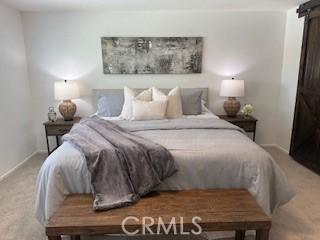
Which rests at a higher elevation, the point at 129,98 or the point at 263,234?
the point at 129,98

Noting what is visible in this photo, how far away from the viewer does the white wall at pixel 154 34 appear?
152 inches

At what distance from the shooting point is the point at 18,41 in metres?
3.70

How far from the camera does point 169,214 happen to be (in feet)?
5.22

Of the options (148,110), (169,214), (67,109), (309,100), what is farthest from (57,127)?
(309,100)

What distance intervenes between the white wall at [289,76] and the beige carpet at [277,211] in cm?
78

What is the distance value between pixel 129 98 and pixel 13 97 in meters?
1.67

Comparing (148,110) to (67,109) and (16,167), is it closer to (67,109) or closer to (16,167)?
(67,109)

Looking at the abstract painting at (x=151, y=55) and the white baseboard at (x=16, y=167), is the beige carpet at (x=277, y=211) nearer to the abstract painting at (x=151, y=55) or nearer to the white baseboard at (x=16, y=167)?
the white baseboard at (x=16, y=167)

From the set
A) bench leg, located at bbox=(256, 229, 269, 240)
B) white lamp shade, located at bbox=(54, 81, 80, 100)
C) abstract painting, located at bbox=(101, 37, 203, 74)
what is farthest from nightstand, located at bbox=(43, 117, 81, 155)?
bench leg, located at bbox=(256, 229, 269, 240)

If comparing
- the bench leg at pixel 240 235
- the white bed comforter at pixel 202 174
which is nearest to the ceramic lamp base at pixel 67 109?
the white bed comforter at pixel 202 174

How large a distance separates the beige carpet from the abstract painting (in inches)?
79.5

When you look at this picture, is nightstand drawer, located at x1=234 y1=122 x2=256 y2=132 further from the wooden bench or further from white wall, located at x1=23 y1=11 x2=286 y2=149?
the wooden bench

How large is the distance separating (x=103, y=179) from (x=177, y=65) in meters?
2.65

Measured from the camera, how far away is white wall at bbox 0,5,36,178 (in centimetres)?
328
